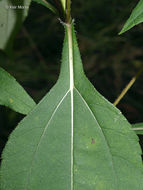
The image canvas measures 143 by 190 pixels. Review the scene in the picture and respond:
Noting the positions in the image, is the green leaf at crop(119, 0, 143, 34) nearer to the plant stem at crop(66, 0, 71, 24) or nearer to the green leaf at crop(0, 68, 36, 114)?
the plant stem at crop(66, 0, 71, 24)

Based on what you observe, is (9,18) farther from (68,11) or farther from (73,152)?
(73,152)

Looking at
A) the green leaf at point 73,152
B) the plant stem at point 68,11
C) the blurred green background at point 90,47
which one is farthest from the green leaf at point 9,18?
the blurred green background at point 90,47

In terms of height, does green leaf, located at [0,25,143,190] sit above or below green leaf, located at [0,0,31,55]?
below

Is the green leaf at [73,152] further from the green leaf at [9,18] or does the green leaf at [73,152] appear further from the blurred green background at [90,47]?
the blurred green background at [90,47]

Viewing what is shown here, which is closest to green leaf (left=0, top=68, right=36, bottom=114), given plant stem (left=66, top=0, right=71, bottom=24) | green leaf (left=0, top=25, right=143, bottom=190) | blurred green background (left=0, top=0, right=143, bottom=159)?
green leaf (left=0, top=25, right=143, bottom=190)

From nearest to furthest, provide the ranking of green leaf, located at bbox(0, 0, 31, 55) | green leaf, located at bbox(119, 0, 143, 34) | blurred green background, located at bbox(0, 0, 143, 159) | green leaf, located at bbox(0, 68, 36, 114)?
green leaf, located at bbox(119, 0, 143, 34) < green leaf, located at bbox(0, 68, 36, 114) < green leaf, located at bbox(0, 0, 31, 55) < blurred green background, located at bbox(0, 0, 143, 159)
